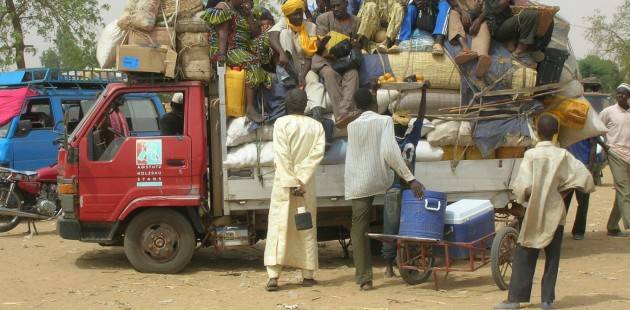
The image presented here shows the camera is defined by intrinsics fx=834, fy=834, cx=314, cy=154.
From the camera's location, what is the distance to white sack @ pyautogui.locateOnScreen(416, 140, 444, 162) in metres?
8.38

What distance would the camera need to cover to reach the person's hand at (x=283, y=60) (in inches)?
334

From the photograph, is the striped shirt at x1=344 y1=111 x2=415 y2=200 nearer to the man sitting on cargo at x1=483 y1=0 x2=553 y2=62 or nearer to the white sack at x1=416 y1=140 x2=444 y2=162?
the white sack at x1=416 y1=140 x2=444 y2=162

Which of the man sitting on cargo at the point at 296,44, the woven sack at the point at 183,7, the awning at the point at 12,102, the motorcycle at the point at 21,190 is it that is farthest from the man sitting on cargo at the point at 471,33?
the awning at the point at 12,102

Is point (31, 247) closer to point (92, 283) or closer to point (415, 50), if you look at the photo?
point (92, 283)

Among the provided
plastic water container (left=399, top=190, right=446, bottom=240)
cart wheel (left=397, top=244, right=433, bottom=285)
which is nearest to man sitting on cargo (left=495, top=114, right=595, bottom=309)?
plastic water container (left=399, top=190, right=446, bottom=240)

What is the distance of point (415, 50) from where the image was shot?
8.66m

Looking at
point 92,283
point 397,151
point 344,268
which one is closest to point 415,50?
point 397,151

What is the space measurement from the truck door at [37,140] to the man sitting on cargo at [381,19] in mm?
6044

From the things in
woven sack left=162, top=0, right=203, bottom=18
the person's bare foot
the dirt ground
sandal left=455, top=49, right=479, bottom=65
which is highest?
woven sack left=162, top=0, right=203, bottom=18

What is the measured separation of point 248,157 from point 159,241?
4.12ft

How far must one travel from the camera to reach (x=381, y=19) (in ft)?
29.6

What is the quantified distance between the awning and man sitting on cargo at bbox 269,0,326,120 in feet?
19.3

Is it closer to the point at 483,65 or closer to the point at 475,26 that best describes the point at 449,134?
the point at 483,65

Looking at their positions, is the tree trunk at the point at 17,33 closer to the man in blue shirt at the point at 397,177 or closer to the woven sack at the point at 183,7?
the woven sack at the point at 183,7
